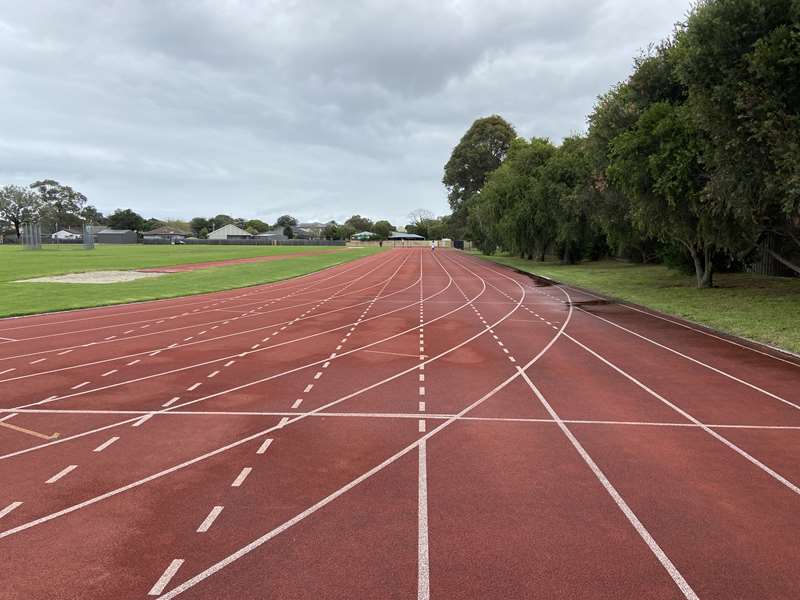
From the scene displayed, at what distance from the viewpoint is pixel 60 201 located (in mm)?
143625

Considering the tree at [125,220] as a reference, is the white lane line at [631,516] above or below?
below

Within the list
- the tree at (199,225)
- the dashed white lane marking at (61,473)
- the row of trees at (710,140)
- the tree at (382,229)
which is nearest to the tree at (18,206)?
the tree at (199,225)

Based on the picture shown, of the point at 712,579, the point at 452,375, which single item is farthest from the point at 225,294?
the point at 712,579

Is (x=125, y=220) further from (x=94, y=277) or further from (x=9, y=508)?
(x=9, y=508)

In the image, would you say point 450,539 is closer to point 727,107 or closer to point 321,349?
point 321,349

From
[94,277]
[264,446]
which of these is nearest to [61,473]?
[264,446]

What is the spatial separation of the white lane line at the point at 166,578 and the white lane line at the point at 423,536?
6.63ft

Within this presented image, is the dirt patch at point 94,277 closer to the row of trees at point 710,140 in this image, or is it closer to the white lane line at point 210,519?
the row of trees at point 710,140

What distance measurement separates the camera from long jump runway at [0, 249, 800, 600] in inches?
169

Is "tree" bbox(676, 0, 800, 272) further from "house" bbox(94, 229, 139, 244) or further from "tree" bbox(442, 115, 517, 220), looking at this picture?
"house" bbox(94, 229, 139, 244)

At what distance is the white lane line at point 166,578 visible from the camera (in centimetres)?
405

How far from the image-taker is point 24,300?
2067 centimetres

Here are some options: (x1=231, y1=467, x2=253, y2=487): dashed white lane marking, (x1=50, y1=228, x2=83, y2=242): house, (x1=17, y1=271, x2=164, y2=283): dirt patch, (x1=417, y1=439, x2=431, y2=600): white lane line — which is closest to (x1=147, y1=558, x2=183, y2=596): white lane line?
(x1=231, y1=467, x2=253, y2=487): dashed white lane marking

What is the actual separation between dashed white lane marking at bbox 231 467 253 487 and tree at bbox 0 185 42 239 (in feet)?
501
